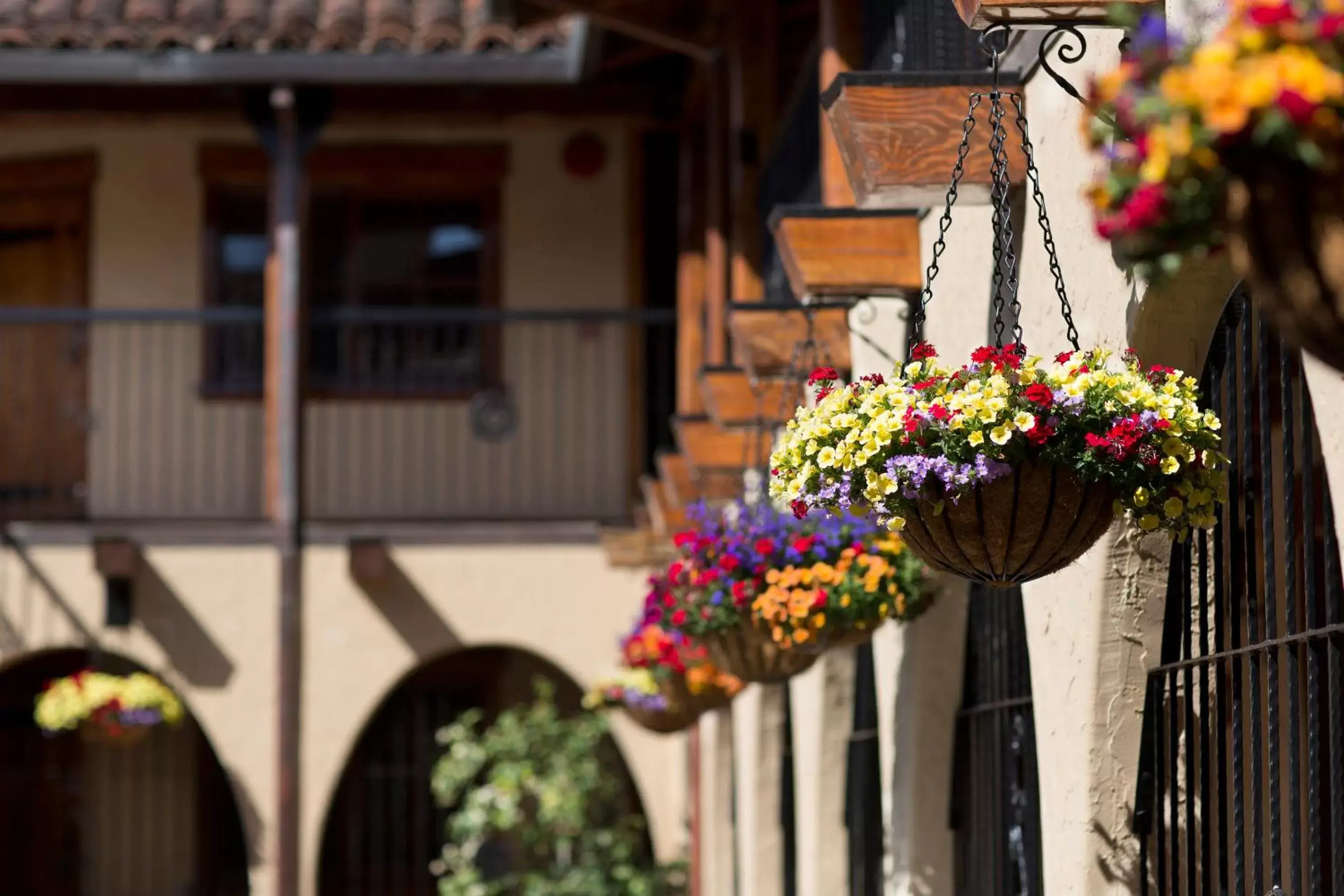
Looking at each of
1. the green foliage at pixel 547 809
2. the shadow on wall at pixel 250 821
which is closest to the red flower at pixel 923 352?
the green foliage at pixel 547 809

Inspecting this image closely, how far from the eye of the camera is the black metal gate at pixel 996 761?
5.56m

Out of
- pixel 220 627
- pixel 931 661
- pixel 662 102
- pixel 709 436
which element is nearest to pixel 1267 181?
pixel 931 661

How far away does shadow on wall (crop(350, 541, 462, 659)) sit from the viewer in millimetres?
11641

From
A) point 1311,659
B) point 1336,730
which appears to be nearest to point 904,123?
point 1311,659

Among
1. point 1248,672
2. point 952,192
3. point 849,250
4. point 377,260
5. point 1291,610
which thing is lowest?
point 1248,672

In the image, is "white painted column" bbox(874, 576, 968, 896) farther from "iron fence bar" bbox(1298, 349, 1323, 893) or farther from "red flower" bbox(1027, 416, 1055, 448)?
"red flower" bbox(1027, 416, 1055, 448)

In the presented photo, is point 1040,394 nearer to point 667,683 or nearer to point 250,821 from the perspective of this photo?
point 667,683

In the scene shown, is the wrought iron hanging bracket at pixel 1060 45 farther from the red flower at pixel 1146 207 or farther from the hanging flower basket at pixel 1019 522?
the red flower at pixel 1146 207

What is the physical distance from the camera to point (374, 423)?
13.4 metres

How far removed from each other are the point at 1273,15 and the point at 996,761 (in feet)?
14.0

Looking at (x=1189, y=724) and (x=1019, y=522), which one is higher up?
(x=1019, y=522)

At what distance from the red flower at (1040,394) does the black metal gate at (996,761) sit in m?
2.09

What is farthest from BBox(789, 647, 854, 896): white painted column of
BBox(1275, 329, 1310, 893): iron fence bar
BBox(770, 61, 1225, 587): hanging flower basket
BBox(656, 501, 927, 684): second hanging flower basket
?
BBox(770, 61, 1225, 587): hanging flower basket

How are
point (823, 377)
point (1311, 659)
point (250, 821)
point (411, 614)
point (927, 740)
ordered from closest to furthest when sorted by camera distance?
point (1311, 659)
point (823, 377)
point (927, 740)
point (250, 821)
point (411, 614)
